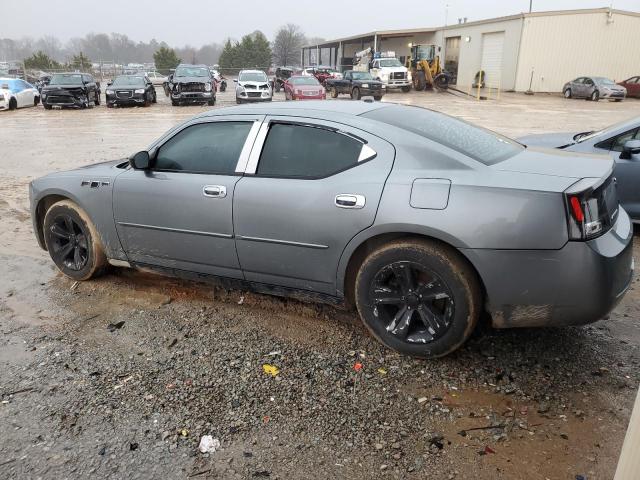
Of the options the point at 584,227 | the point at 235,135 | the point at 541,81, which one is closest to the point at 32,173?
the point at 235,135

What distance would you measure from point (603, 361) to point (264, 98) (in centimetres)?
2359

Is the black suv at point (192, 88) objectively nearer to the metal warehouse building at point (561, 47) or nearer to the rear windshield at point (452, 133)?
the metal warehouse building at point (561, 47)

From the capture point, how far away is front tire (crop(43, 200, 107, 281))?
4.52 metres

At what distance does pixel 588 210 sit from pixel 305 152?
1.76 meters

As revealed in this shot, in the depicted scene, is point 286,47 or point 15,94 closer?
point 15,94

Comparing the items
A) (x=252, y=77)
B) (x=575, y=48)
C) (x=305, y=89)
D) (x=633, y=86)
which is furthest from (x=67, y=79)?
(x=633, y=86)

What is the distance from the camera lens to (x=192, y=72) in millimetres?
25484

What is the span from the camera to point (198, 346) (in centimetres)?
361

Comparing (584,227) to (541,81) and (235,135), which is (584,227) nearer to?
(235,135)

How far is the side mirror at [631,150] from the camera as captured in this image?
5.60 meters

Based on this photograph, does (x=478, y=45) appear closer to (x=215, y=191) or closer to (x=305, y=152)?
(x=305, y=152)

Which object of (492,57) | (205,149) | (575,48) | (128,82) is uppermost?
(575,48)

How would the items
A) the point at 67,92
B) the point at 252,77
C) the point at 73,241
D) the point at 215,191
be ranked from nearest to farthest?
the point at 215,191 < the point at 73,241 < the point at 67,92 < the point at 252,77

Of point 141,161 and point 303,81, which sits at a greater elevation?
point 141,161
